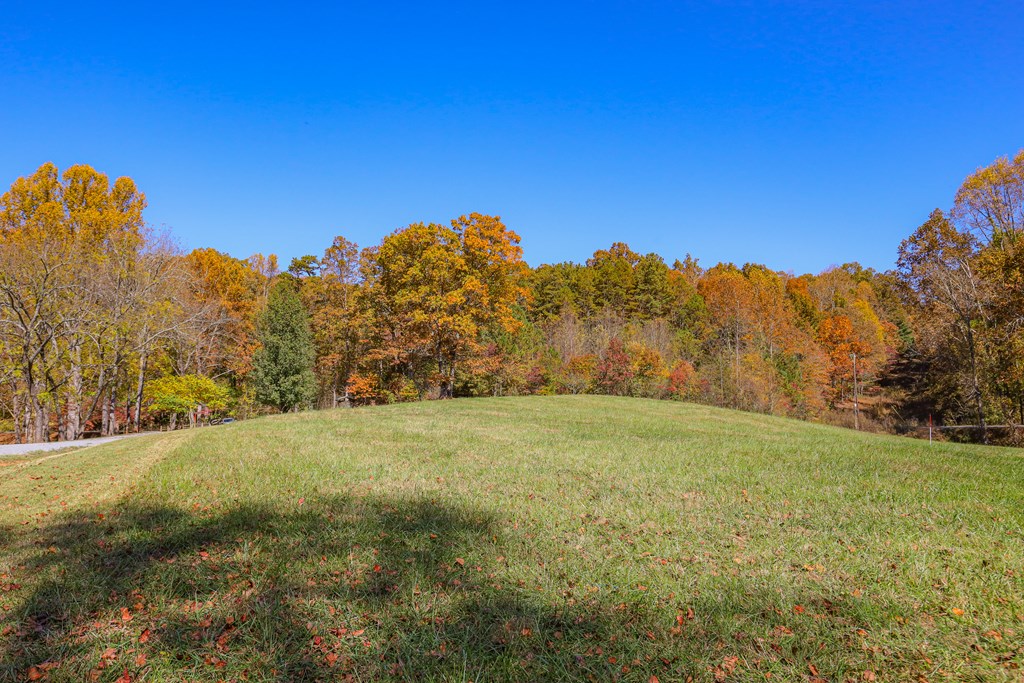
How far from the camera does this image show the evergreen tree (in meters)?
30.8

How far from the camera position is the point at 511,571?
450cm

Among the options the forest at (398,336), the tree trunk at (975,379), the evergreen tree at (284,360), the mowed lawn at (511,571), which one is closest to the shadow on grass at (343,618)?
the mowed lawn at (511,571)

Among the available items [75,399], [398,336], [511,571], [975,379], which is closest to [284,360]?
[398,336]

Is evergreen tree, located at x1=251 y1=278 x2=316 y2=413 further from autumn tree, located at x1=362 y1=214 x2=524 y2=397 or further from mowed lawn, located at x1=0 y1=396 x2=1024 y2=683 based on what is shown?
mowed lawn, located at x1=0 y1=396 x2=1024 y2=683

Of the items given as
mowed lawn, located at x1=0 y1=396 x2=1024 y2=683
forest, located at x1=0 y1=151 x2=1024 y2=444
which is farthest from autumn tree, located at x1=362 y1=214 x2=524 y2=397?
mowed lawn, located at x1=0 y1=396 x2=1024 y2=683

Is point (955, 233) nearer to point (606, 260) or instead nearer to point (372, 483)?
point (372, 483)

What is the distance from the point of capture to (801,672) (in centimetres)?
311

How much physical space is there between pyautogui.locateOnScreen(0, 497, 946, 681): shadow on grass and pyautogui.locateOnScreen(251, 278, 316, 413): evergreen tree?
27.0m

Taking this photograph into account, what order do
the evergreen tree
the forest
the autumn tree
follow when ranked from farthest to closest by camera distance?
1. the evergreen tree
2. the autumn tree
3. the forest

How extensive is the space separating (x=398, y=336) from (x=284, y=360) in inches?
305

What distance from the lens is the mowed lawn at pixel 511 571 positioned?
3.26 meters

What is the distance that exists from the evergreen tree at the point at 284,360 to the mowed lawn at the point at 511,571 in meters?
22.6

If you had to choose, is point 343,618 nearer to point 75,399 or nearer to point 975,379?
point 75,399

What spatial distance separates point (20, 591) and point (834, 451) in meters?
Answer: 12.7
